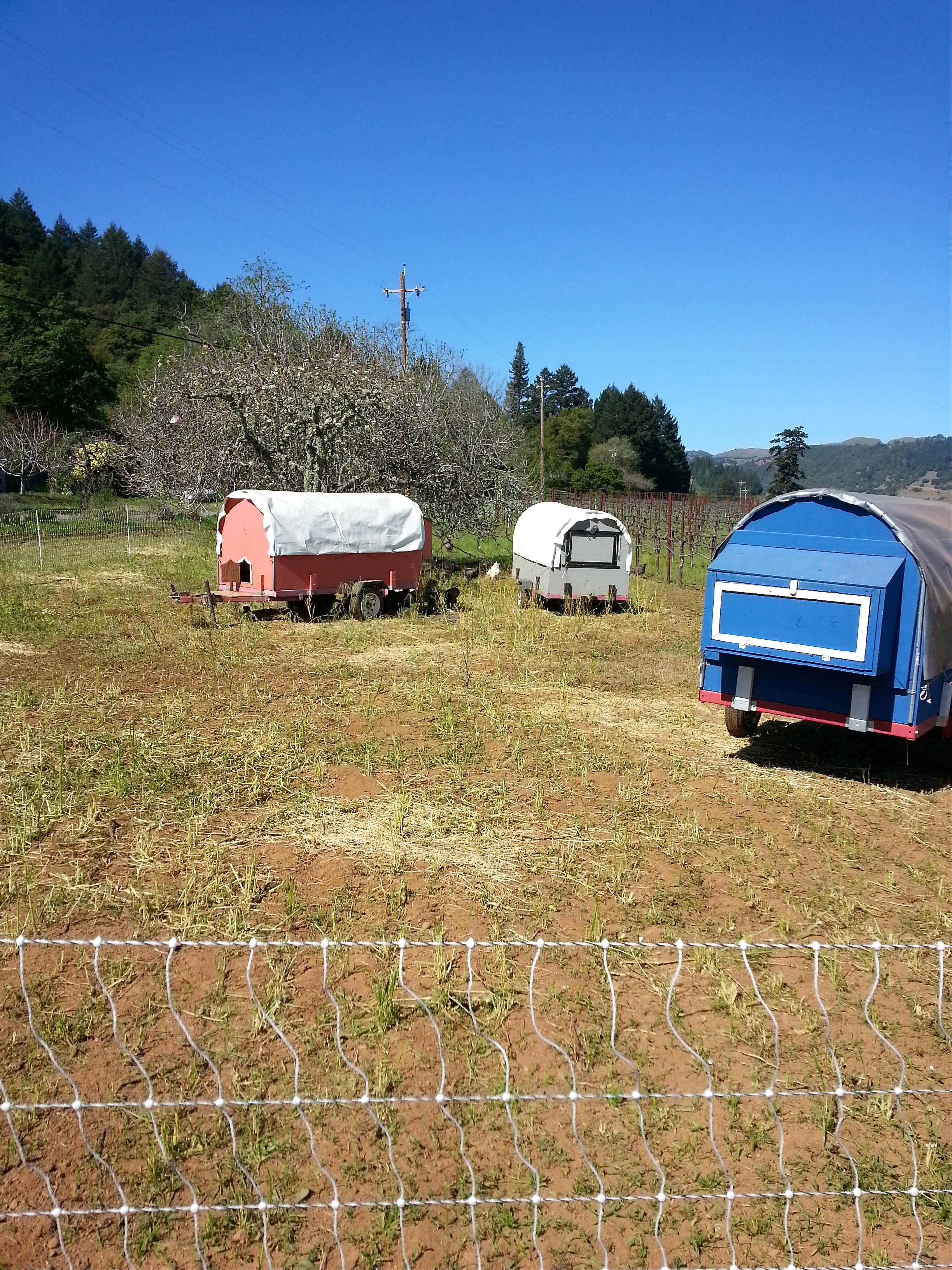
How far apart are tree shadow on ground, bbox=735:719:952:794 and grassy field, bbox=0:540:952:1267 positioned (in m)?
0.05

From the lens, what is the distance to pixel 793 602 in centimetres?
731

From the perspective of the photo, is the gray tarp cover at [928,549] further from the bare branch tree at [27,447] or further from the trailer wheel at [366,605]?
the bare branch tree at [27,447]

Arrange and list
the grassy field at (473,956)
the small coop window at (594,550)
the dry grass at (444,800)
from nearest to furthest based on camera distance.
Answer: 1. the grassy field at (473,956)
2. the dry grass at (444,800)
3. the small coop window at (594,550)

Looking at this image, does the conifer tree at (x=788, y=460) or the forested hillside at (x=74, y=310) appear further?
the forested hillside at (x=74, y=310)

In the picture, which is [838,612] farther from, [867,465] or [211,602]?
[867,465]

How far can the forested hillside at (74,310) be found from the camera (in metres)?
59.1

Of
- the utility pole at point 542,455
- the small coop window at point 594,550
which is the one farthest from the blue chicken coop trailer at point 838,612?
the utility pole at point 542,455

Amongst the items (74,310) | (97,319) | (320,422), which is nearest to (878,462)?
(74,310)

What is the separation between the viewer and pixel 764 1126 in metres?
3.76

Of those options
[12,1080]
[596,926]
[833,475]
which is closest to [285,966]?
[12,1080]

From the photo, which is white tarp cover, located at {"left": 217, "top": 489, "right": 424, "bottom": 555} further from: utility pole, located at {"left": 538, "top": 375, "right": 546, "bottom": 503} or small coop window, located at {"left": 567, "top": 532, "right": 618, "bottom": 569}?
utility pole, located at {"left": 538, "top": 375, "right": 546, "bottom": 503}

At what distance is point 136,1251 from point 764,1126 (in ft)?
7.83

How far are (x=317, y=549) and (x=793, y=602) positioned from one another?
9.44 meters

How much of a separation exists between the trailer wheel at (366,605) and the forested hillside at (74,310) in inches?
1011
